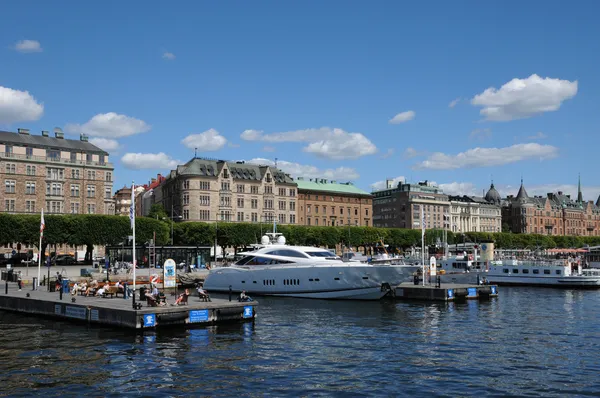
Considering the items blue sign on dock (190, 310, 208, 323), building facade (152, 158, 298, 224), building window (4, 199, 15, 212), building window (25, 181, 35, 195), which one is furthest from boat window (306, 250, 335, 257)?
building facade (152, 158, 298, 224)

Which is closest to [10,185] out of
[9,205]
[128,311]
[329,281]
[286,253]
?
[9,205]

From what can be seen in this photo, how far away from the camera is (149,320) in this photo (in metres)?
35.3

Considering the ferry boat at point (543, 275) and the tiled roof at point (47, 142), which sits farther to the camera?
the tiled roof at point (47, 142)

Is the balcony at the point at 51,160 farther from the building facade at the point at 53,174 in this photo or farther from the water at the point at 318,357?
the water at the point at 318,357

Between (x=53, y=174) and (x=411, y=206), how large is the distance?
4380 inches

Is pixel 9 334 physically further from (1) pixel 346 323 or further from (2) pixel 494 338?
(2) pixel 494 338

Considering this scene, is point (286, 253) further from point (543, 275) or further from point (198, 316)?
point (543, 275)

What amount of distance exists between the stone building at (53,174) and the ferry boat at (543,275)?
7310 cm

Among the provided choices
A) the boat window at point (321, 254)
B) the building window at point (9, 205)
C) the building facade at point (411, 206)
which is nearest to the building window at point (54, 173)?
the building window at point (9, 205)

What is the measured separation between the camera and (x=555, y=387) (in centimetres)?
2352

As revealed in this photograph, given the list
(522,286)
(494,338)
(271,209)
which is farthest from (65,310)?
(271,209)

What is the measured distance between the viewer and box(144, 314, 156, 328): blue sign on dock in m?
35.2

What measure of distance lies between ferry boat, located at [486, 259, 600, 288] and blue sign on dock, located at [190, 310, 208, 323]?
53.3m

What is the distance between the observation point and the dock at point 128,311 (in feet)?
117
